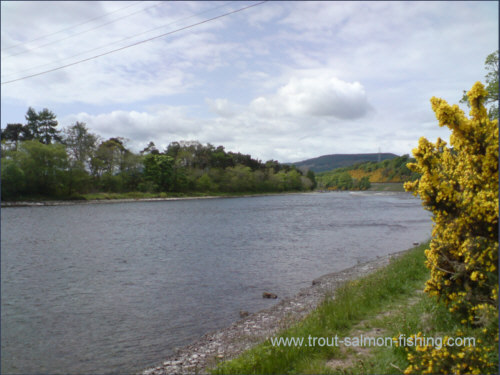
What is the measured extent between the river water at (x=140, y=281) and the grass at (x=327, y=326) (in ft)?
11.2

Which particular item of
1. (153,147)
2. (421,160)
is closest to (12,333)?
(421,160)

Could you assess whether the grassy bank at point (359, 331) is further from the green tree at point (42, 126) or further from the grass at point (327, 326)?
the green tree at point (42, 126)

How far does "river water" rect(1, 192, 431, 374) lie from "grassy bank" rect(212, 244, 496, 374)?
12.1 ft

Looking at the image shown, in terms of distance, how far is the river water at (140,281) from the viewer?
29.5ft

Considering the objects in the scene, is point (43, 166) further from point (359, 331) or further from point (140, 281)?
point (359, 331)

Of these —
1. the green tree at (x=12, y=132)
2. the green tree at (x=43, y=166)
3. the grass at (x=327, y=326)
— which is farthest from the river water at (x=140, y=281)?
the green tree at (x=12, y=132)

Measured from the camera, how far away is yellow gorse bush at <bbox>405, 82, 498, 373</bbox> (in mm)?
3902

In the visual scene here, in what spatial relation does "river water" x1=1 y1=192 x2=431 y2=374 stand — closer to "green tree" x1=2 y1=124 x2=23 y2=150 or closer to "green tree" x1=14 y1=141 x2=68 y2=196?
"green tree" x1=14 y1=141 x2=68 y2=196

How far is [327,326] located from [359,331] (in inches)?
22.7

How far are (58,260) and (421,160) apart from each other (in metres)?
18.8

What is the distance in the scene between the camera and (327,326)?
20.0 feet

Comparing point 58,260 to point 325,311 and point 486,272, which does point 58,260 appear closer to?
point 325,311

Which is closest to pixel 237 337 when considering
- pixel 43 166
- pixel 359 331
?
pixel 359 331

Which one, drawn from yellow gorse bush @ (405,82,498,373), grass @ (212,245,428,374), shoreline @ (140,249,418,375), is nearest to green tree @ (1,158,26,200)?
shoreline @ (140,249,418,375)
